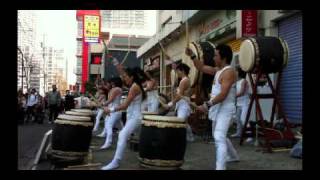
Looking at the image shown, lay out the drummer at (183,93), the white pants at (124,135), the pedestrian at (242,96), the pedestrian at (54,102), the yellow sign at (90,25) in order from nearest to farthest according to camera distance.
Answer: the white pants at (124,135)
the drummer at (183,93)
the pedestrian at (242,96)
the pedestrian at (54,102)
the yellow sign at (90,25)

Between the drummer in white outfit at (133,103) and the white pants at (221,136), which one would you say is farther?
the drummer in white outfit at (133,103)

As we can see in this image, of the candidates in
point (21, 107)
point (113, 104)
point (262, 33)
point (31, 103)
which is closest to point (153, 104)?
point (113, 104)

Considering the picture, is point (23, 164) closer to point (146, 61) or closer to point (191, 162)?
point (191, 162)

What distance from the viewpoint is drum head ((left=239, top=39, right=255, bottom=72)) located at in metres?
9.09

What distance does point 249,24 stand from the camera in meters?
15.2

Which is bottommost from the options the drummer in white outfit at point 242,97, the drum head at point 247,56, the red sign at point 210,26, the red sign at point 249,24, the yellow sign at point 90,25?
the drummer in white outfit at point 242,97

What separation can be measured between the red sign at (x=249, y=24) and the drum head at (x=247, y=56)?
5.63 meters

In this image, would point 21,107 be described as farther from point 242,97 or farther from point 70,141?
point 70,141

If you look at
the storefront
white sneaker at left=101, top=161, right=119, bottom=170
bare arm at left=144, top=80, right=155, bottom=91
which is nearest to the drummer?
bare arm at left=144, top=80, right=155, bottom=91

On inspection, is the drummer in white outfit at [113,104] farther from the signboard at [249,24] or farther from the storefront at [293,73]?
the signboard at [249,24]

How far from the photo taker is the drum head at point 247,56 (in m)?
9.09

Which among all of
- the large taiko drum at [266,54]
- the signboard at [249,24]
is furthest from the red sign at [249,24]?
the large taiko drum at [266,54]

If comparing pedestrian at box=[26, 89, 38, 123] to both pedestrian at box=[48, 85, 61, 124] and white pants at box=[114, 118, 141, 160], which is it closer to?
pedestrian at box=[48, 85, 61, 124]

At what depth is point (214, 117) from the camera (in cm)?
694
